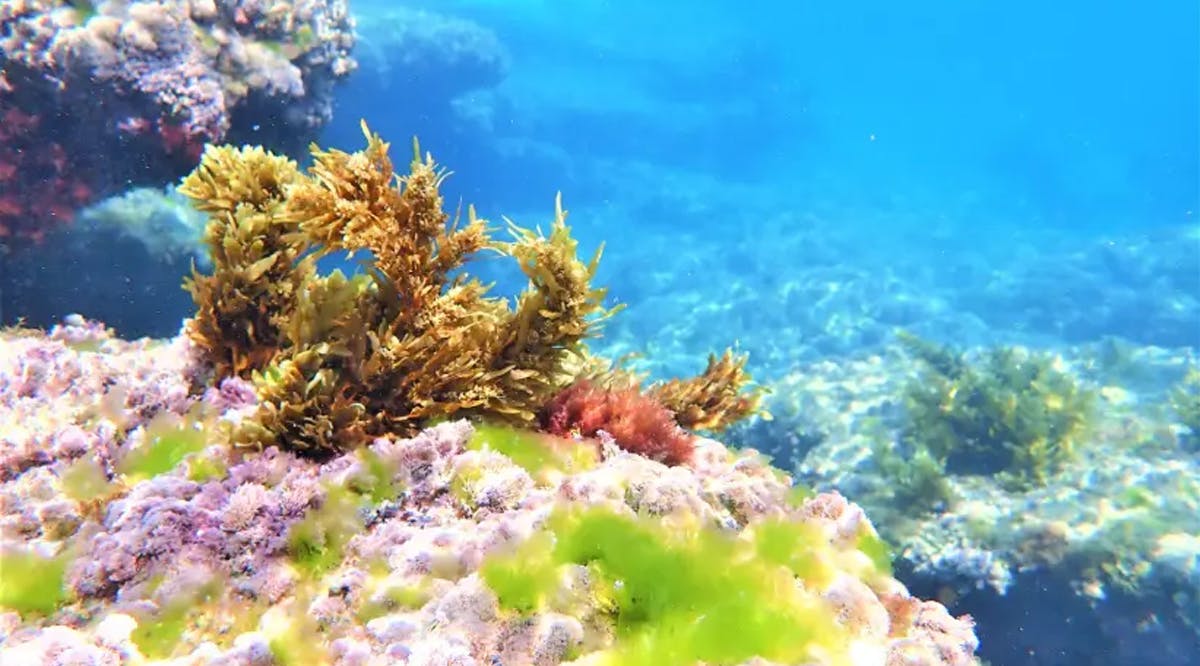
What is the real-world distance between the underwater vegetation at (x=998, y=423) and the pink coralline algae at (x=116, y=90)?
10.1 meters

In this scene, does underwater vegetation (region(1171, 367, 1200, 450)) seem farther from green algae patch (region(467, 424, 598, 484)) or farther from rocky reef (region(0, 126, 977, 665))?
green algae patch (region(467, 424, 598, 484))

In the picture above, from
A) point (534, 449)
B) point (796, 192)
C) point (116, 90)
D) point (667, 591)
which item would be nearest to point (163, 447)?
point (534, 449)

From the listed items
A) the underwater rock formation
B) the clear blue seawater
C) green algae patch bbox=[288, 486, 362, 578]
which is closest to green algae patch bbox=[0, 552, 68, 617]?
green algae patch bbox=[288, 486, 362, 578]

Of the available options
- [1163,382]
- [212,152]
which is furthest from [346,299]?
[1163,382]

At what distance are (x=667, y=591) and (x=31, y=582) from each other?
2.18 m

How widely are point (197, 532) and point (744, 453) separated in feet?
9.41

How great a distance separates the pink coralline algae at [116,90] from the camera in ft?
24.0

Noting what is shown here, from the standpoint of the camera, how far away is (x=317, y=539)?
2678 millimetres

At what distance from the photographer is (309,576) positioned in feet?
8.42

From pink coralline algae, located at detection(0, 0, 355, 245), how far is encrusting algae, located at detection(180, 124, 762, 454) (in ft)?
17.1

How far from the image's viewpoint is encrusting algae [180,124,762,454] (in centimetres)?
320

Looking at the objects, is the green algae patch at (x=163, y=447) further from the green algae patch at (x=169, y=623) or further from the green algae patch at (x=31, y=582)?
the green algae patch at (x=169, y=623)

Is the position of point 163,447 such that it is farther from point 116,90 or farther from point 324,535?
point 116,90

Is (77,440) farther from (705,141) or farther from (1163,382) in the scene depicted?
(705,141)
